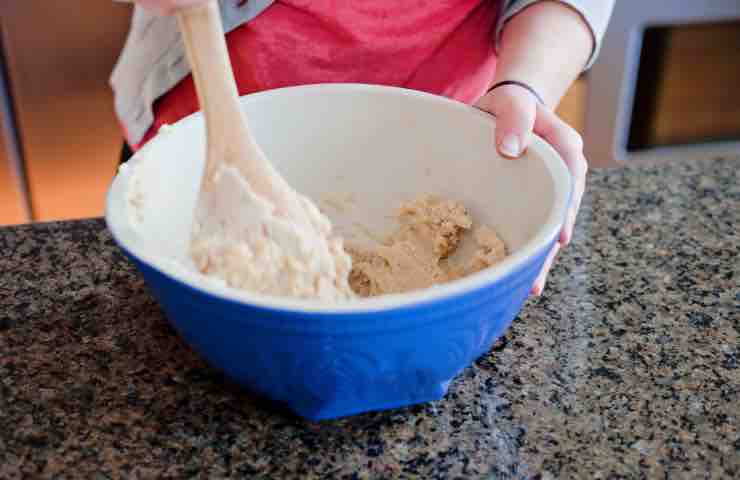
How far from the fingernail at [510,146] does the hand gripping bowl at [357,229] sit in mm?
14

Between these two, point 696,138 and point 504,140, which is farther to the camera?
point 696,138

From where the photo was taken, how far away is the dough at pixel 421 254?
0.72 metres

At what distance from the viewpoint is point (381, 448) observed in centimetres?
57

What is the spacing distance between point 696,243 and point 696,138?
42.5 inches

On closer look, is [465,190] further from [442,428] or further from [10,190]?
[10,190]

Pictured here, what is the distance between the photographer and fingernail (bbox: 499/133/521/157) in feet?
2.12

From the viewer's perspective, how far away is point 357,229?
2.59 feet

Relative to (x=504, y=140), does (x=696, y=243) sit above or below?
below

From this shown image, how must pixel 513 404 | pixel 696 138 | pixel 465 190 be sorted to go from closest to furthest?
pixel 513 404 → pixel 465 190 → pixel 696 138

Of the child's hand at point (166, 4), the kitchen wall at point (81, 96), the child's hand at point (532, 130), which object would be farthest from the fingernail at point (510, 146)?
the kitchen wall at point (81, 96)

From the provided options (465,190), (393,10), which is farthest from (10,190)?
(465,190)

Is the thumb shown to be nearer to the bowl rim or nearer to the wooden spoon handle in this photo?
the bowl rim

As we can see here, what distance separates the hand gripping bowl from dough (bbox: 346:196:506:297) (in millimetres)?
18

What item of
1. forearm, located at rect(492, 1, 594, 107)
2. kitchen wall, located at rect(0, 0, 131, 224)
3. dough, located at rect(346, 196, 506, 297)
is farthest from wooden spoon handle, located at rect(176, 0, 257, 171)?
kitchen wall, located at rect(0, 0, 131, 224)
